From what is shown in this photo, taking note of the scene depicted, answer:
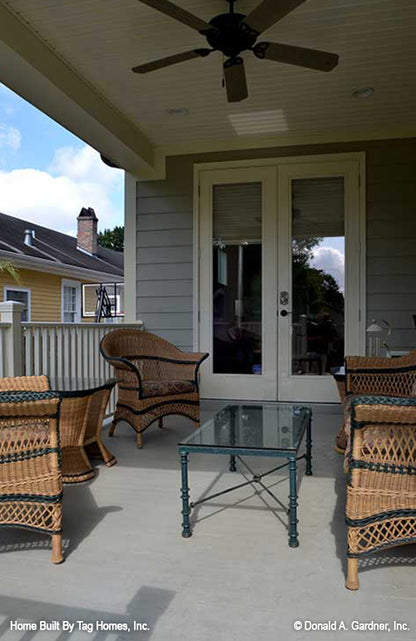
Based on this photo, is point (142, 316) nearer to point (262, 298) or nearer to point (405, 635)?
point (262, 298)

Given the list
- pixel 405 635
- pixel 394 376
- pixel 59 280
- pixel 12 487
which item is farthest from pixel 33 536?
pixel 59 280

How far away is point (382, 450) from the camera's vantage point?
1.74 m

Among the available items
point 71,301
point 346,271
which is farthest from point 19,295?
point 346,271

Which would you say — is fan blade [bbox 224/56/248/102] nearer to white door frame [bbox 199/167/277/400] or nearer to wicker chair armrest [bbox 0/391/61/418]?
white door frame [bbox 199/167/277/400]

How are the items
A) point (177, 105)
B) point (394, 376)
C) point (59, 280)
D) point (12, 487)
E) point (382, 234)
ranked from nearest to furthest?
point (12, 487), point (394, 376), point (177, 105), point (382, 234), point (59, 280)

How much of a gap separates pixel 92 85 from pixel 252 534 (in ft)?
11.3

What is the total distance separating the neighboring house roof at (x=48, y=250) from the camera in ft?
34.7

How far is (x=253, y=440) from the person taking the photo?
234 centimetres

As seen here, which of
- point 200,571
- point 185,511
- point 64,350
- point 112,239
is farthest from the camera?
point 112,239

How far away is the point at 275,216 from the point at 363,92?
1.41 meters

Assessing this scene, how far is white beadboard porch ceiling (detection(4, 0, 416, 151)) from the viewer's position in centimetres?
Answer: 295

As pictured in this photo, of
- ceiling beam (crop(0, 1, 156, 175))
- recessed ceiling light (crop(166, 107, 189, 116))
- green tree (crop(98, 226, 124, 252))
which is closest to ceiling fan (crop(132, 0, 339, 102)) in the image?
ceiling beam (crop(0, 1, 156, 175))

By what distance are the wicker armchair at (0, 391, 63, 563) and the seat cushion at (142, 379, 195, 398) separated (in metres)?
1.64

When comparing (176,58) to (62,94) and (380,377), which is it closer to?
(62,94)
